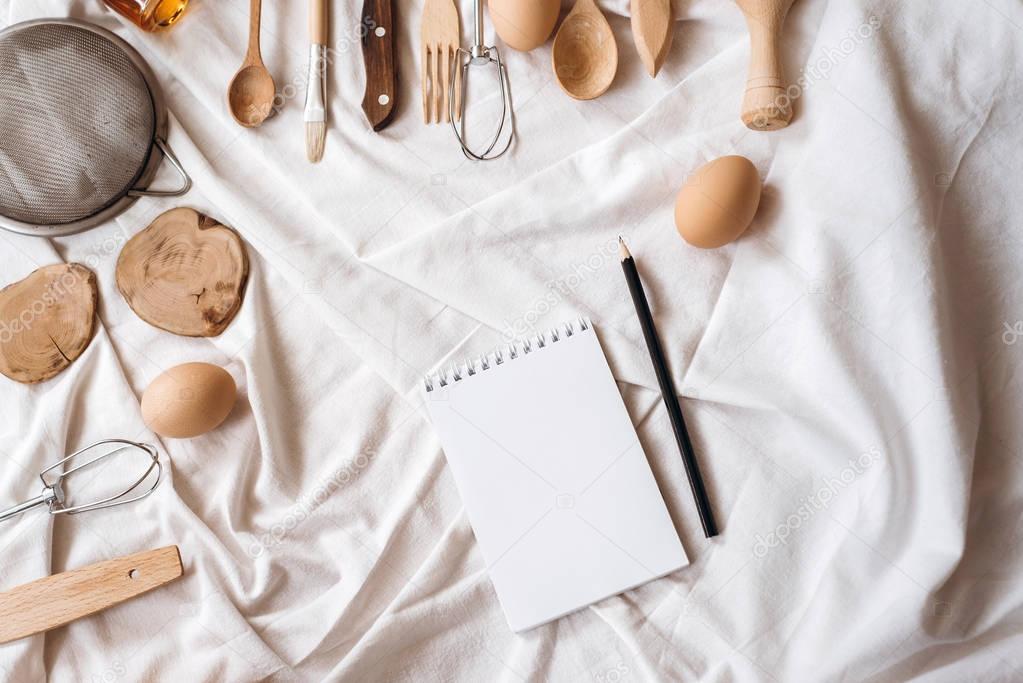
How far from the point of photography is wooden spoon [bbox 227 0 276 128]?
65 cm

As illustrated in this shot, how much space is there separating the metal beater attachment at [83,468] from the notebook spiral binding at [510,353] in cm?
23

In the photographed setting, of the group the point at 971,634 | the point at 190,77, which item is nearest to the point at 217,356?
the point at 190,77

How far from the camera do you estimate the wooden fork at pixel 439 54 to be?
2.08 ft

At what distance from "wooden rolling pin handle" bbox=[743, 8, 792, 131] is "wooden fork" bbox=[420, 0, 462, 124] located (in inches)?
8.9

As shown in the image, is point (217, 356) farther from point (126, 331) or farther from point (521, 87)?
point (521, 87)

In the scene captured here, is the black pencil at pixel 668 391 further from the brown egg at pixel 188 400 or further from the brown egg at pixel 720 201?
the brown egg at pixel 188 400

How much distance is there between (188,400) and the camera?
583mm

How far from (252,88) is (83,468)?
335mm

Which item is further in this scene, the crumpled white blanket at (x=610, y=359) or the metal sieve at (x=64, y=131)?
the metal sieve at (x=64, y=131)

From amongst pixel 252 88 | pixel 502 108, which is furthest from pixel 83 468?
pixel 502 108

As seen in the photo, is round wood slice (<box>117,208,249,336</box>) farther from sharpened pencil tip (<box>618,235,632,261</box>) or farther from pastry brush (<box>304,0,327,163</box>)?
sharpened pencil tip (<box>618,235,632,261</box>)

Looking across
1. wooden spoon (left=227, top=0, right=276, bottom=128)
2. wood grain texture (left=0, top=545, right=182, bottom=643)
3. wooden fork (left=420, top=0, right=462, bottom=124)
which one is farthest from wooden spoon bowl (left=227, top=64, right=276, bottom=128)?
wood grain texture (left=0, top=545, right=182, bottom=643)

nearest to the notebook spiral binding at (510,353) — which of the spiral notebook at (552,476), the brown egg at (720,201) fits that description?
the spiral notebook at (552,476)

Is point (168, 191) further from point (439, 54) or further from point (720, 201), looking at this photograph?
point (720, 201)
